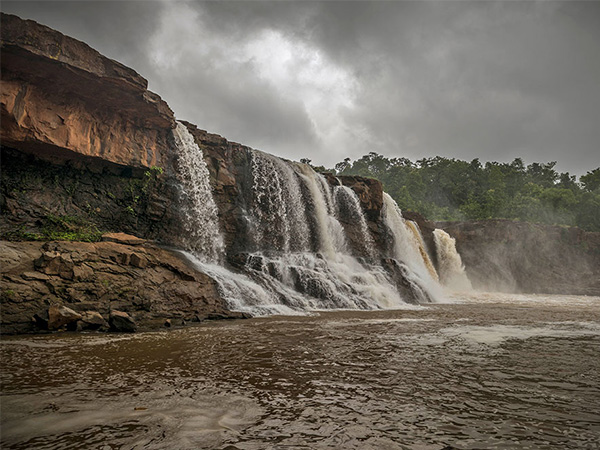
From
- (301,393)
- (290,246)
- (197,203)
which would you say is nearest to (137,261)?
(197,203)

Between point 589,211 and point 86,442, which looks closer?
point 86,442

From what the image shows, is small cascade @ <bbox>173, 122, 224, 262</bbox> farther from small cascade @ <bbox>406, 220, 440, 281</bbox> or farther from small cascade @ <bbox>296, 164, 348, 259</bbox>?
small cascade @ <bbox>406, 220, 440, 281</bbox>

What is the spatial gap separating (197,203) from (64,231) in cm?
561

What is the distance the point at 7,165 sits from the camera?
13.3m

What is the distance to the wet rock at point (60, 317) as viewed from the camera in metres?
8.22

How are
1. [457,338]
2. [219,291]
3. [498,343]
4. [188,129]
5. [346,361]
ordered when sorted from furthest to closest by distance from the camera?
1. [188,129]
2. [219,291]
3. [457,338]
4. [498,343]
5. [346,361]

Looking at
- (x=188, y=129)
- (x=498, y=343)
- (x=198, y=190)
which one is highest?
(x=188, y=129)

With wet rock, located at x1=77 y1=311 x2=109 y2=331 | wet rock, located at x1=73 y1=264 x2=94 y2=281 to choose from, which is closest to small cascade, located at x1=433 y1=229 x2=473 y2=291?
wet rock, located at x1=73 y1=264 x2=94 y2=281

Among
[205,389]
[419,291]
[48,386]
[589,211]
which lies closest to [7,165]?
[48,386]

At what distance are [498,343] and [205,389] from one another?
5430 millimetres

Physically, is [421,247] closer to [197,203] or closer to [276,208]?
[276,208]

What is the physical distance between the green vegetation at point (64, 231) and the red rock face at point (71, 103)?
2600 mm

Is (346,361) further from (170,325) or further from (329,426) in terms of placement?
(170,325)

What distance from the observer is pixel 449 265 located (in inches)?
1213
